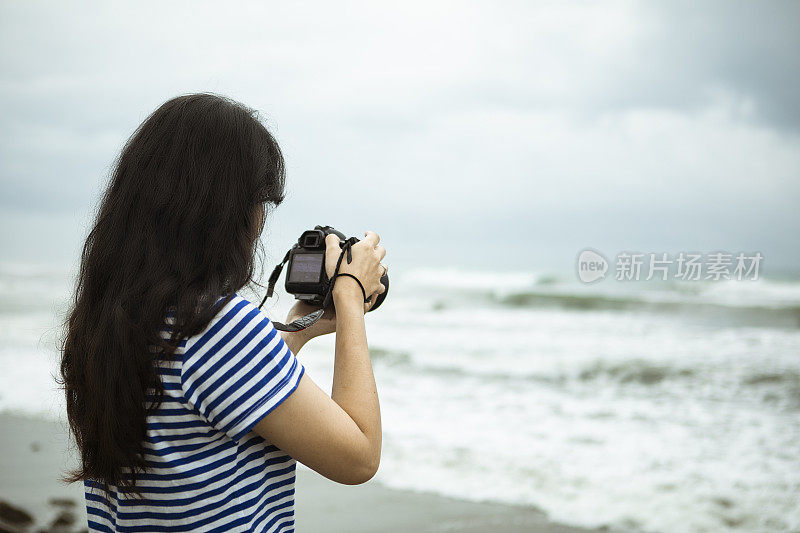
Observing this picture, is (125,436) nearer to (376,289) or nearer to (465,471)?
(376,289)

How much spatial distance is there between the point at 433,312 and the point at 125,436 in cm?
1473

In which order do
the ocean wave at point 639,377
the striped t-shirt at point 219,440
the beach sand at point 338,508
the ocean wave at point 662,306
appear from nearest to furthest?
1. the striped t-shirt at point 219,440
2. the beach sand at point 338,508
3. the ocean wave at point 639,377
4. the ocean wave at point 662,306

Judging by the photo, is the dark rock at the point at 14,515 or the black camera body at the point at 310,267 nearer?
the black camera body at the point at 310,267

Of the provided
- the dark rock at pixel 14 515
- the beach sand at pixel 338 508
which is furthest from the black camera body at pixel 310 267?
the dark rock at pixel 14 515

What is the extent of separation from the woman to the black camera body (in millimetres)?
175

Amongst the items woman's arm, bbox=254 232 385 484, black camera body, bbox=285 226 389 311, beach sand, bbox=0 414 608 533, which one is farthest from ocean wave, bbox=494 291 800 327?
woman's arm, bbox=254 232 385 484

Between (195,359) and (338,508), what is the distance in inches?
113

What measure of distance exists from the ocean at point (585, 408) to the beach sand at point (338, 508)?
0.50ft

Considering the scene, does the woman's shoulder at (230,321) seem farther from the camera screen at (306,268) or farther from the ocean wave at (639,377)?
the ocean wave at (639,377)

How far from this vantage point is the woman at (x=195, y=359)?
0.95m

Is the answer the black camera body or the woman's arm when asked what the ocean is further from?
the woman's arm

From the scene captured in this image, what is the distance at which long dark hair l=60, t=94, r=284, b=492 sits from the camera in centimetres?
97

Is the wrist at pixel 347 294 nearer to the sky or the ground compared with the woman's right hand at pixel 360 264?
nearer to the ground

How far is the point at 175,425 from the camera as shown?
982mm
